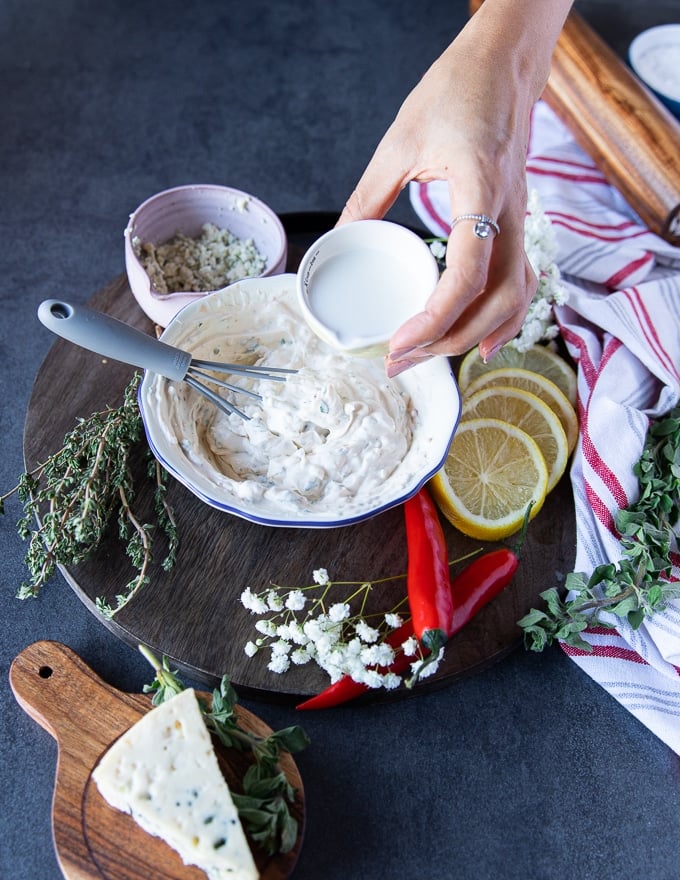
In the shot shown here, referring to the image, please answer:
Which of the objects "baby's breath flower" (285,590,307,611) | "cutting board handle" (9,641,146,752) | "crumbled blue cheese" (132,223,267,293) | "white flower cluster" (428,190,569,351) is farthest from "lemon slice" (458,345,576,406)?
"cutting board handle" (9,641,146,752)

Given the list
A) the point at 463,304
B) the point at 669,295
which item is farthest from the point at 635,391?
the point at 463,304

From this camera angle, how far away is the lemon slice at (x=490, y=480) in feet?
5.75

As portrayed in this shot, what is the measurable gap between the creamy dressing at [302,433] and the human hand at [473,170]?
0.53 feet

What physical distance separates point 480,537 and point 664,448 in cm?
45

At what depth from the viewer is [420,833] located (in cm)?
155

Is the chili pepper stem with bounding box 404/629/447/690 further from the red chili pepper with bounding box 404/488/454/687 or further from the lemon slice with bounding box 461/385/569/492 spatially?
the lemon slice with bounding box 461/385/569/492

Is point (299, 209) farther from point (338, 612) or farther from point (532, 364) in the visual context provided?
point (338, 612)

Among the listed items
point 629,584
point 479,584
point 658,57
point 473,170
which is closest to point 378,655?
point 479,584

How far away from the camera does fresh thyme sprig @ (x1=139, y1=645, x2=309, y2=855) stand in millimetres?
1384

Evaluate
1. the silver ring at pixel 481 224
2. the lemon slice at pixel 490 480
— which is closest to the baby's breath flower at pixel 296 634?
the lemon slice at pixel 490 480

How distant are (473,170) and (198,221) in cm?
81

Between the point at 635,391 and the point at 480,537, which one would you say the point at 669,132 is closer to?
the point at 635,391

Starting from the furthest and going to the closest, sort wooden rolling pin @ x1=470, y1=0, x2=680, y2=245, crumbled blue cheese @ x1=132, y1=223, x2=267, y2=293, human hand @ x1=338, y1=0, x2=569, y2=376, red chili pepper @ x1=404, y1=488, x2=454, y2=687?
wooden rolling pin @ x1=470, y1=0, x2=680, y2=245
crumbled blue cheese @ x1=132, y1=223, x2=267, y2=293
red chili pepper @ x1=404, y1=488, x2=454, y2=687
human hand @ x1=338, y1=0, x2=569, y2=376

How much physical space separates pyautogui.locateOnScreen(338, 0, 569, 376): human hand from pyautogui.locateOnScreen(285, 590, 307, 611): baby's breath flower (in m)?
0.46
